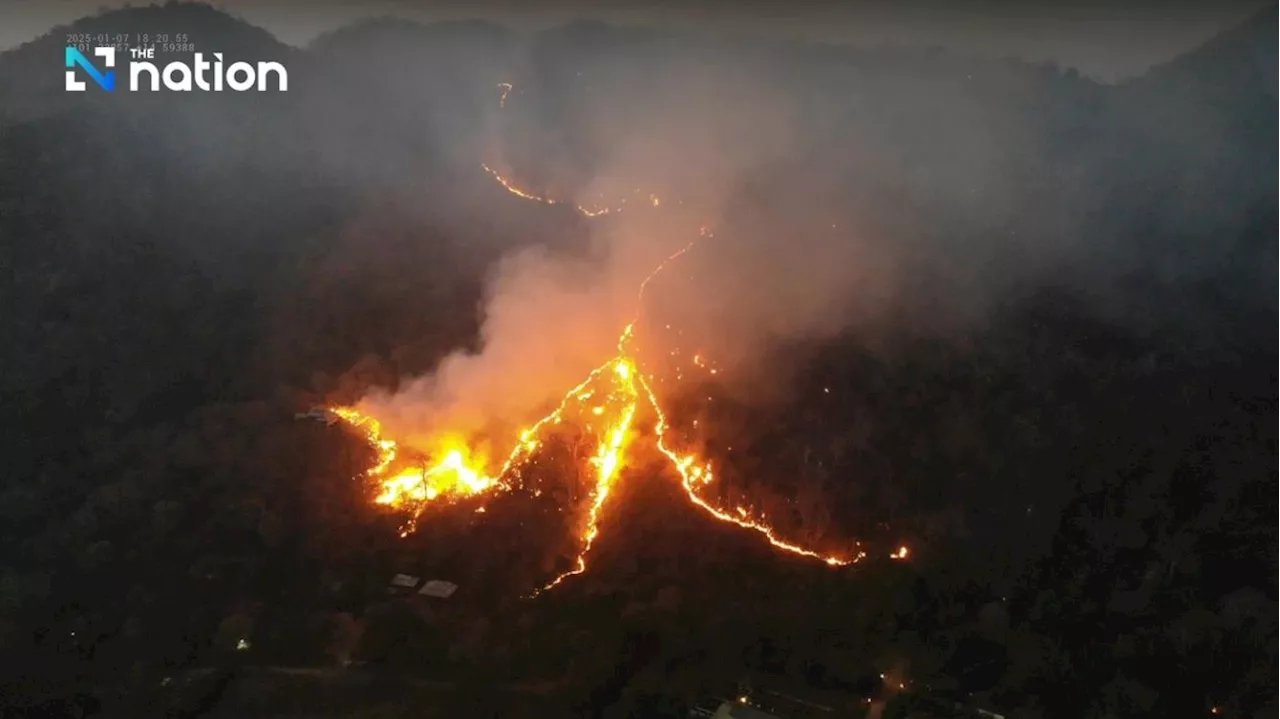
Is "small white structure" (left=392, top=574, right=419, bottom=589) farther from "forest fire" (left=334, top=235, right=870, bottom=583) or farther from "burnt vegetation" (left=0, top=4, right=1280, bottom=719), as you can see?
"forest fire" (left=334, top=235, right=870, bottom=583)

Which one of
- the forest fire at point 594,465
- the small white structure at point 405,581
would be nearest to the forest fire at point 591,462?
the forest fire at point 594,465

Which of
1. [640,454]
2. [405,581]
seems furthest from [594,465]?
[405,581]

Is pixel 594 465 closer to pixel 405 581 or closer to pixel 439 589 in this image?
pixel 439 589

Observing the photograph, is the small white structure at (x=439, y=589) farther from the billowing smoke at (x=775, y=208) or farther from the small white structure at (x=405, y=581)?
the billowing smoke at (x=775, y=208)

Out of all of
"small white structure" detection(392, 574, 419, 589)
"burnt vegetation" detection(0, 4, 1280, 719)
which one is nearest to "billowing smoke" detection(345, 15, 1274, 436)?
"burnt vegetation" detection(0, 4, 1280, 719)

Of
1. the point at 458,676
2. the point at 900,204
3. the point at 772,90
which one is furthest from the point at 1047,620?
the point at 772,90

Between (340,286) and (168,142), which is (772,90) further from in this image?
(168,142)
